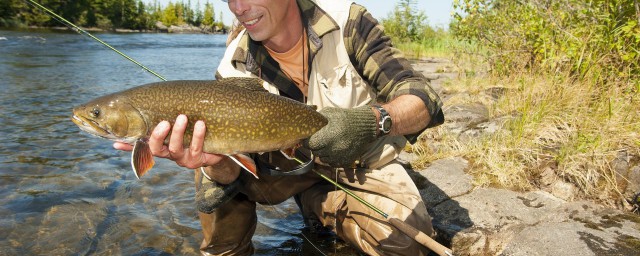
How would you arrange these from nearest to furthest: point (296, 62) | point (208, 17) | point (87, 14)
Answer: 1. point (296, 62)
2. point (87, 14)
3. point (208, 17)

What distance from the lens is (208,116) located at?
2.59m

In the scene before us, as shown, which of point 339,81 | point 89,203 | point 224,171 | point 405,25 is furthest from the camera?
point 405,25

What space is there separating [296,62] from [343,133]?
3.50 ft

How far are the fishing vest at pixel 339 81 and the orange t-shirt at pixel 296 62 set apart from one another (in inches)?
3.6

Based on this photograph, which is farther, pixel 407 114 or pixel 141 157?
pixel 407 114

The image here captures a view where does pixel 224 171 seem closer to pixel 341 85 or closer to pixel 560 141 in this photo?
pixel 341 85

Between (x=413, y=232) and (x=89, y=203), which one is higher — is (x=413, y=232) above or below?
above

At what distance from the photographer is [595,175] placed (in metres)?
4.04

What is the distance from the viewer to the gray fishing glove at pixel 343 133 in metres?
2.62

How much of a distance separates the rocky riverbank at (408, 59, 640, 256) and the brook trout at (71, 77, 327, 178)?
1669 mm

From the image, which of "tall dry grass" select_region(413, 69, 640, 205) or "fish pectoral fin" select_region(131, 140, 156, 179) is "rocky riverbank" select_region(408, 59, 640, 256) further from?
"fish pectoral fin" select_region(131, 140, 156, 179)

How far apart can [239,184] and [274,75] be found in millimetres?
854

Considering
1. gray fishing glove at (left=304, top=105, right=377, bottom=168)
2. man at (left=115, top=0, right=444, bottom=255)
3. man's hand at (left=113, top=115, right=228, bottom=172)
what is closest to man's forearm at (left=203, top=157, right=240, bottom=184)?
man at (left=115, top=0, right=444, bottom=255)

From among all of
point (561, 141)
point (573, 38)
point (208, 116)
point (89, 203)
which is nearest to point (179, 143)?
point (208, 116)
